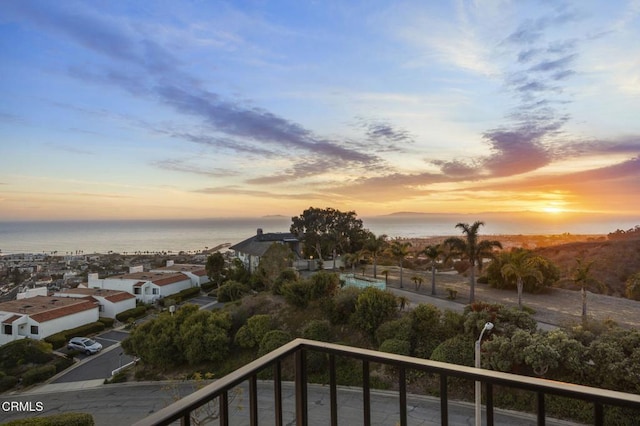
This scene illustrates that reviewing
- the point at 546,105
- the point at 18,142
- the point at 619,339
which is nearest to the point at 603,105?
the point at 546,105

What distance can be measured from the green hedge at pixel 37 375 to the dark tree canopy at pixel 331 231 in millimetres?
19255

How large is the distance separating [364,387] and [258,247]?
32.2 m

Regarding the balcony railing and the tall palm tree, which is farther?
the tall palm tree

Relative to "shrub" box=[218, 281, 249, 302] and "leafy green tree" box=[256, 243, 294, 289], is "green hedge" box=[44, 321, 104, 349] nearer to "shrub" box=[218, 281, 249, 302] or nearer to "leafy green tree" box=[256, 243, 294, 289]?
"shrub" box=[218, 281, 249, 302]

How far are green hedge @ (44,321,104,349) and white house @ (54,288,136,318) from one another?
7.65ft

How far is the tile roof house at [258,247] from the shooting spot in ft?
107

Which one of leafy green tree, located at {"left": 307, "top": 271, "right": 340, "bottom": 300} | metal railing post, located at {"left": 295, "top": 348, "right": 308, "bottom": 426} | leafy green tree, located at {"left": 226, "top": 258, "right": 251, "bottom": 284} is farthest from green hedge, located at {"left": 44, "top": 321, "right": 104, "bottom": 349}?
metal railing post, located at {"left": 295, "top": 348, "right": 308, "bottom": 426}

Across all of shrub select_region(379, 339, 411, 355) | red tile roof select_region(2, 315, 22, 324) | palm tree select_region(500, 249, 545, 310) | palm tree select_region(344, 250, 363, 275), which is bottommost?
red tile roof select_region(2, 315, 22, 324)

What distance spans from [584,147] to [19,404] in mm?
24505

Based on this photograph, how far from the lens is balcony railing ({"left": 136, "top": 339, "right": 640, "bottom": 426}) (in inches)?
42.5

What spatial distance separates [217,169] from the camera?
76.3 feet

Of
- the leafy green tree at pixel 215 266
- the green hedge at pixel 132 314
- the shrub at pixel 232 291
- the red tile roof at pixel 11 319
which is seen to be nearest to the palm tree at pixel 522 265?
the shrub at pixel 232 291

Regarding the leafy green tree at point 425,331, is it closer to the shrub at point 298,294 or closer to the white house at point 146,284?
the shrub at point 298,294

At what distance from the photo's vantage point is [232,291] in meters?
26.4
